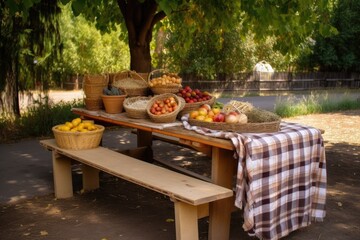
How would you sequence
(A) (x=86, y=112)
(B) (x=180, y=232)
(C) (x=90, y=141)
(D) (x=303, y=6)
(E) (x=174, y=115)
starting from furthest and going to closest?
(D) (x=303, y=6)
(A) (x=86, y=112)
(C) (x=90, y=141)
(E) (x=174, y=115)
(B) (x=180, y=232)

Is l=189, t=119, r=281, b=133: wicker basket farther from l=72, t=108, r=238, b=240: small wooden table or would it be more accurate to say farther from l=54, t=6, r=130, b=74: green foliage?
l=54, t=6, r=130, b=74: green foliage

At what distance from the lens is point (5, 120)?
401 inches

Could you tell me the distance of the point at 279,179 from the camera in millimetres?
4199

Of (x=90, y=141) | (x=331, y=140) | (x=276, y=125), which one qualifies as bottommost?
(x=331, y=140)

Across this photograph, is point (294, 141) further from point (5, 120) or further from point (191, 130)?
point (5, 120)

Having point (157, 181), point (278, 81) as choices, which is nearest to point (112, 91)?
point (157, 181)

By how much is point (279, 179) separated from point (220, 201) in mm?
602

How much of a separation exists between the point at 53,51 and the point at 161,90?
21.6 ft

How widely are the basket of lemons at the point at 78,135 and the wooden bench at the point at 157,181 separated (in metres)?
0.08

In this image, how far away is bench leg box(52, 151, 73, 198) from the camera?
587cm

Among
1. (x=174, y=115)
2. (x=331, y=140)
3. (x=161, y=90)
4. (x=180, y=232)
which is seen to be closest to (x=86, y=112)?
(x=161, y=90)

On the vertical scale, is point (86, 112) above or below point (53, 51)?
below

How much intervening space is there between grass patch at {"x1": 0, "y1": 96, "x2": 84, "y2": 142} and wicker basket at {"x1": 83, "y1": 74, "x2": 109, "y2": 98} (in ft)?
13.8

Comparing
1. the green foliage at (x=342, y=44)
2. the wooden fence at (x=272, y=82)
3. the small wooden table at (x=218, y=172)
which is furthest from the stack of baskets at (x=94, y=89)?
the green foliage at (x=342, y=44)
